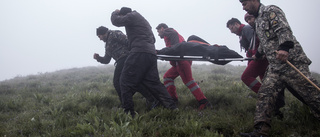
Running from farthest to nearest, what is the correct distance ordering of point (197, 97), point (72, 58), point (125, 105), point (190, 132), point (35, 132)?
point (72, 58)
point (197, 97)
point (125, 105)
point (35, 132)
point (190, 132)

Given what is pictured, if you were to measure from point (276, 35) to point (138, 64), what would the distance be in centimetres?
282

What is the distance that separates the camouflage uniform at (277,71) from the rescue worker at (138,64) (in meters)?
1.99

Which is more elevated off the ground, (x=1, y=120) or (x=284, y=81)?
(x=284, y=81)

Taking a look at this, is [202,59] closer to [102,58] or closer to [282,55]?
[282,55]

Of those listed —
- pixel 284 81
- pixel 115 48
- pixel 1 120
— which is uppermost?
pixel 115 48

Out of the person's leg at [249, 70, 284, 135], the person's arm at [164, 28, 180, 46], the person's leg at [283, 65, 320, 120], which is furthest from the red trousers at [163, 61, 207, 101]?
the person's leg at [283, 65, 320, 120]

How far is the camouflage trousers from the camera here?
3.37 m

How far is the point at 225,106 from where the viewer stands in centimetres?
506

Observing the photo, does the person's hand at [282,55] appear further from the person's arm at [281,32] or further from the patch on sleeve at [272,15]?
the patch on sleeve at [272,15]

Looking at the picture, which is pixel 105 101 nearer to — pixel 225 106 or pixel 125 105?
pixel 125 105

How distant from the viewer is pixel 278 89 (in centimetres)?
362

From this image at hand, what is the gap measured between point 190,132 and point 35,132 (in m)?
3.01

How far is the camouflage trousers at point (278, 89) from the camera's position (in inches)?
133

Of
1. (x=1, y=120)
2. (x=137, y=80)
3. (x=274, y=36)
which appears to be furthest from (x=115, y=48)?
(x=274, y=36)
